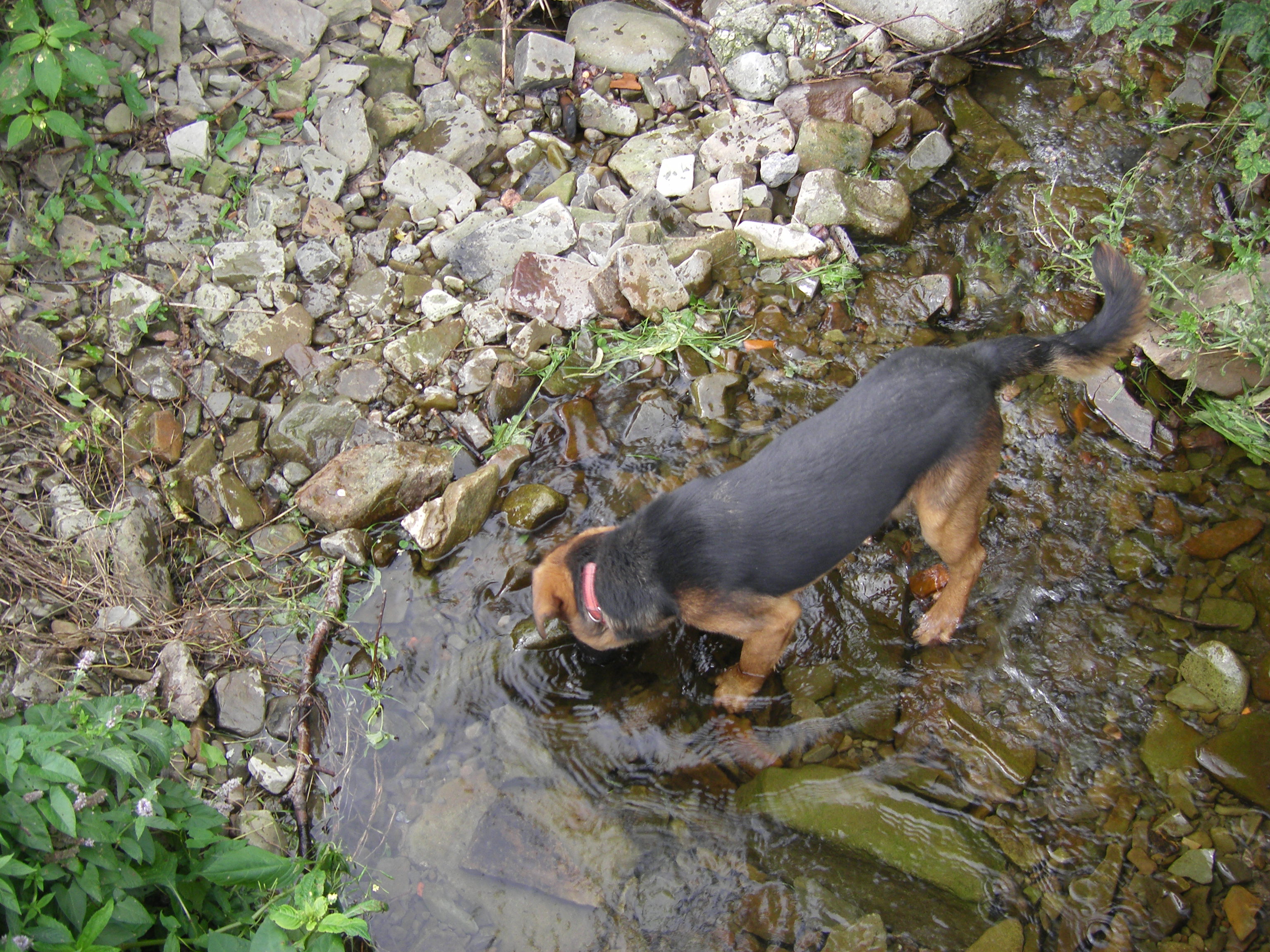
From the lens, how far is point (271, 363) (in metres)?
4.75

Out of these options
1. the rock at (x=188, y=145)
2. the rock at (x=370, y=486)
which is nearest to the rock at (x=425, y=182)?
the rock at (x=188, y=145)

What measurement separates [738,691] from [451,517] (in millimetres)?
1775

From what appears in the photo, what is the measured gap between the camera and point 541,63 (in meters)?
5.95

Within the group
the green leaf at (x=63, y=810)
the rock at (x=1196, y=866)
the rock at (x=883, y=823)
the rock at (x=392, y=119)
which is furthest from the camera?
the rock at (x=392, y=119)

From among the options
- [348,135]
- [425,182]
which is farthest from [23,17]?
[425,182]

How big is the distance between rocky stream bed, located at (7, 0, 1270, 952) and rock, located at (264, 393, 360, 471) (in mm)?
25

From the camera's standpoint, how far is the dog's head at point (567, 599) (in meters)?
3.33

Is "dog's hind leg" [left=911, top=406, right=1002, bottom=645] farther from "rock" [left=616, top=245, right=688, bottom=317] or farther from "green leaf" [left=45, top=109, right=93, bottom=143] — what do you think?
"green leaf" [left=45, top=109, right=93, bottom=143]

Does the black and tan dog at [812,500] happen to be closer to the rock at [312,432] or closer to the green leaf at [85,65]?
the rock at [312,432]

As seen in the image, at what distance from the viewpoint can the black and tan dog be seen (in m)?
3.16

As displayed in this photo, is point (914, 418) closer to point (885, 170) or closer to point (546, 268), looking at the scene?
point (546, 268)

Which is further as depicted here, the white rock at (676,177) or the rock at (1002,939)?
the white rock at (676,177)

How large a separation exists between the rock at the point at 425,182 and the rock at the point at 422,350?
4.36 ft

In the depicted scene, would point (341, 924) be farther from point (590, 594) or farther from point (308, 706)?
point (590, 594)
